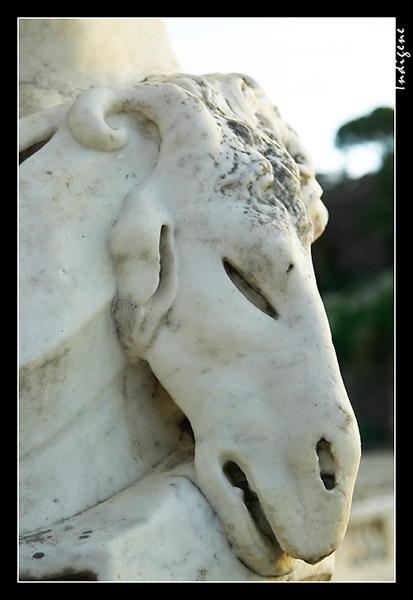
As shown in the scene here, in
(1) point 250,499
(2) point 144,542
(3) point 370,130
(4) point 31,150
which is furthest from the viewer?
(3) point 370,130

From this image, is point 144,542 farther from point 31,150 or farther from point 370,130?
point 370,130

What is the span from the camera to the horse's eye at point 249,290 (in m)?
1.53

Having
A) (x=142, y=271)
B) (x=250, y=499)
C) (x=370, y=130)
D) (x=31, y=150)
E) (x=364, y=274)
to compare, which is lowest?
(x=364, y=274)

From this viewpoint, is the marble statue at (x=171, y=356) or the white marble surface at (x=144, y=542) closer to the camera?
the white marble surface at (x=144, y=542)

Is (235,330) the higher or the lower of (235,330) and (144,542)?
the higher

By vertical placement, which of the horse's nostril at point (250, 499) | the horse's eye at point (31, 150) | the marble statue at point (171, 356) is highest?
the horse's eye at point (31, 150)

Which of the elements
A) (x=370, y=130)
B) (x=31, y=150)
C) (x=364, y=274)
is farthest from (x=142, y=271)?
(x=370, y=130)

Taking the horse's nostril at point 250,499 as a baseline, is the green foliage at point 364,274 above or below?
below

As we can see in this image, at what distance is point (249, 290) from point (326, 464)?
0.33 metres

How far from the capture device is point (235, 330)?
1476 mm

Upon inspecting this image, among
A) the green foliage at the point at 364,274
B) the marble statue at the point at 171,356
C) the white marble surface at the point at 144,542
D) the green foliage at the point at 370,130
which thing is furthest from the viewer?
the green foliage at the point at 370,130

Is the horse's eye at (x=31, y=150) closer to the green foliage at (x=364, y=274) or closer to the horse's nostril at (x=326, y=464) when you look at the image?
the horse's nostril at (x=326, y=464)

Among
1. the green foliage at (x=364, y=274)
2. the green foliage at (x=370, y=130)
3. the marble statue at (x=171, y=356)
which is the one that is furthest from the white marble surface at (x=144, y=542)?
the green foliage at (x=370, y=130)

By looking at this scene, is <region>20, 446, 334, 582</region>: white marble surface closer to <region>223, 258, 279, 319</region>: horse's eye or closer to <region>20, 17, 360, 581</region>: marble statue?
<region>20, 17, 360, 581</region>: marble statue
